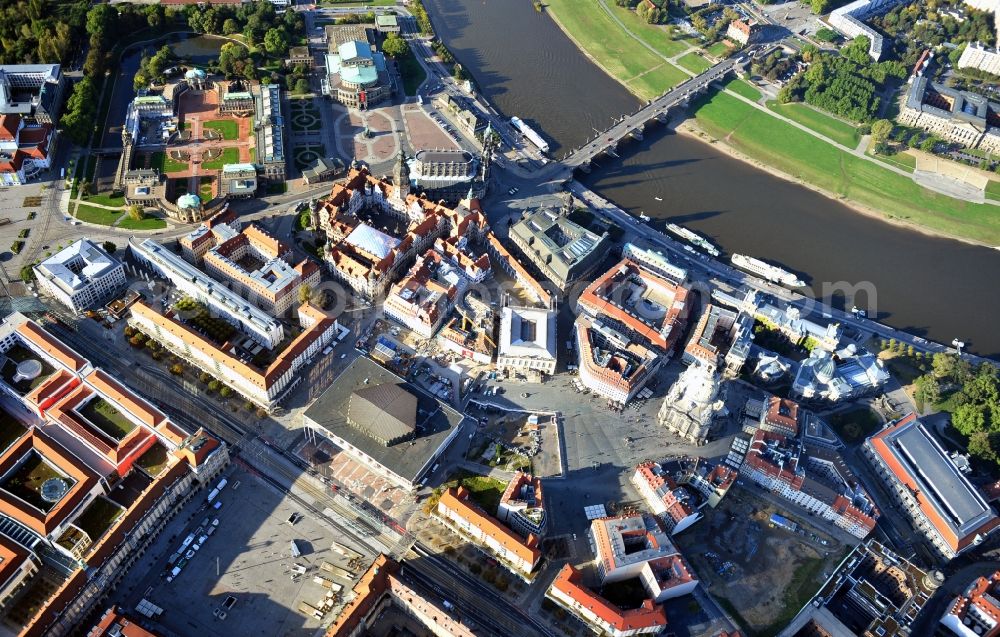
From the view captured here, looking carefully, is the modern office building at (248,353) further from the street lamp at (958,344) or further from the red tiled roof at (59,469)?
the street lamp at (958,344)

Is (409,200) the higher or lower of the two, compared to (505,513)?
higher

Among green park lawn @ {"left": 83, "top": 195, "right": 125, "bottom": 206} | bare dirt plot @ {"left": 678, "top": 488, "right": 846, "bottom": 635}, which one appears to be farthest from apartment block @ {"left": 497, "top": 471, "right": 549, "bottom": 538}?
green park lawn @ {"left": 83, "top": 195, "right": 125, "bottom": 206}

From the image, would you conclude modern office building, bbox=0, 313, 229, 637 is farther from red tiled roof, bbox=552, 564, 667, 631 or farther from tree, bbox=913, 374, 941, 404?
tree, bbox=913, 374, 941, 404

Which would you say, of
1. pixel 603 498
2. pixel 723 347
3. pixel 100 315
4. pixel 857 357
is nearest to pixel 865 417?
pixel 857 357

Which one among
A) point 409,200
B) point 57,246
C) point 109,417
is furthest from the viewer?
point 409,200

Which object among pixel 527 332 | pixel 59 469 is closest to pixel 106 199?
pixel 59 469

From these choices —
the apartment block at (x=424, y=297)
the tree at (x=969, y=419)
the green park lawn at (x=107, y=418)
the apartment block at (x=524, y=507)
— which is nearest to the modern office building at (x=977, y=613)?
the tree at (x=969, y=419)

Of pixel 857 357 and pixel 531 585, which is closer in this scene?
pixel 531 585

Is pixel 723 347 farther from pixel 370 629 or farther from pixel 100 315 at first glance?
pixel 100 315
